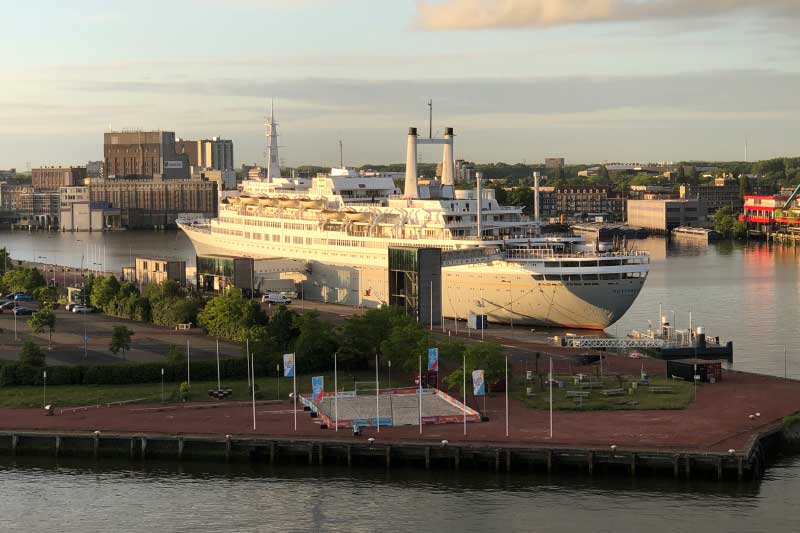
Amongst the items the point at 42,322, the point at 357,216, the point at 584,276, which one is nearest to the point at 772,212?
the point at 357,216

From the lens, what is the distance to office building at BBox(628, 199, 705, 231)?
481ft

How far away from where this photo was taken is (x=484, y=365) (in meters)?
39.7

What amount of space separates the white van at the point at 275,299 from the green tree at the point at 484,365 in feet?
76.4

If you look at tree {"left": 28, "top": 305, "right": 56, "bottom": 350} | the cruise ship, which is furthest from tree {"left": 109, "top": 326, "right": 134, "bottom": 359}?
the cruise ship

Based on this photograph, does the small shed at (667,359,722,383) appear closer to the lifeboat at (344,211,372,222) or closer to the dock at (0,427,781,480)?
the dock at (0,427,781,480)

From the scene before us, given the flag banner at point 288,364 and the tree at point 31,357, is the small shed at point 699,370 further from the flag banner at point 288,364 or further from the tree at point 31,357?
the tree at point 31,357

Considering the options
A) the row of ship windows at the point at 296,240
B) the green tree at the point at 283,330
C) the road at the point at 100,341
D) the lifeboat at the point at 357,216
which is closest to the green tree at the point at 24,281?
the road at the point at 100,341

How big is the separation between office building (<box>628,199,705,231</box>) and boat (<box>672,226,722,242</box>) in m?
4.17

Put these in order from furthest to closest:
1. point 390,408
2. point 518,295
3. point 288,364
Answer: point 518,295 → point 288,364 → point 390,408

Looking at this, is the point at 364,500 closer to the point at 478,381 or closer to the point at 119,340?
the point at 478,381

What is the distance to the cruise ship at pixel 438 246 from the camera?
185 ft

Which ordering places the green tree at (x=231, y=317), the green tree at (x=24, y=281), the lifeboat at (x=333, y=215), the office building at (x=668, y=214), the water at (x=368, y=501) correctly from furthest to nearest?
the office building at (x=668, y=214), the lifeboat at (x=333, y=215), the green tree at (x=24, y=281), the green tree at (x=231, y=317), the water at (x=368, y=501)

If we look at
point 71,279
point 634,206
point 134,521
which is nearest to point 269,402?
point 134,521

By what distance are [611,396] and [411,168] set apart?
1332 inches
